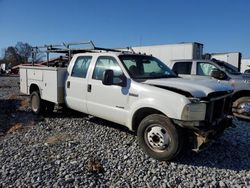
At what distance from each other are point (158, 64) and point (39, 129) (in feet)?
10.7

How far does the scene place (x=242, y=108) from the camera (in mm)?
8688

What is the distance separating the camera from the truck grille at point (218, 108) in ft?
15.3

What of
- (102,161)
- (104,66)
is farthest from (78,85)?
(102,161)

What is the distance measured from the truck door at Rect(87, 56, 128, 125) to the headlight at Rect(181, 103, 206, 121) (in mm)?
1380

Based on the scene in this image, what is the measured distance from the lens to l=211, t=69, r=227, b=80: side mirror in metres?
8.64

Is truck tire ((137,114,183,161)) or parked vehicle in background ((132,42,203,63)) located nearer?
truck tire ((137,114,183,161))

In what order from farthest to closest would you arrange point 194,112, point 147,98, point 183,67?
1. point 183,67
2. point 147,98
3. point 194,112

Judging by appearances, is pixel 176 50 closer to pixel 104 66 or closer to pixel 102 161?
pixel 104 66

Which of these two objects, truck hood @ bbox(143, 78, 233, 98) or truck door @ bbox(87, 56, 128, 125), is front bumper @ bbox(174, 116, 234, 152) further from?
truck door @ bbox(87, 56, 128, 125)

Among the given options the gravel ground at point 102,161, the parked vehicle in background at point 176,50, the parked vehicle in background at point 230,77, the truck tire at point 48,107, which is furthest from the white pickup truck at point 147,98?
the parked vehicle in background at point 176,50

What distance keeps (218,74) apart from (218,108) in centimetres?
415

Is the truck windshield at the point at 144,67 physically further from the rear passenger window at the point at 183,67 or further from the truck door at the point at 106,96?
the rear passenger window at the point at 183,67

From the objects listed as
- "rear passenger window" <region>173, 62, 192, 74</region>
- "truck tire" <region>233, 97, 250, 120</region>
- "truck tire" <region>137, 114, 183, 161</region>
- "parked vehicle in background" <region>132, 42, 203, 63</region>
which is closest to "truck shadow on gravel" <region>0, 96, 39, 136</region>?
"truck tire" <region>137, 114, 183, 161</region>

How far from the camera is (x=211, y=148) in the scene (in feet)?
18.2
